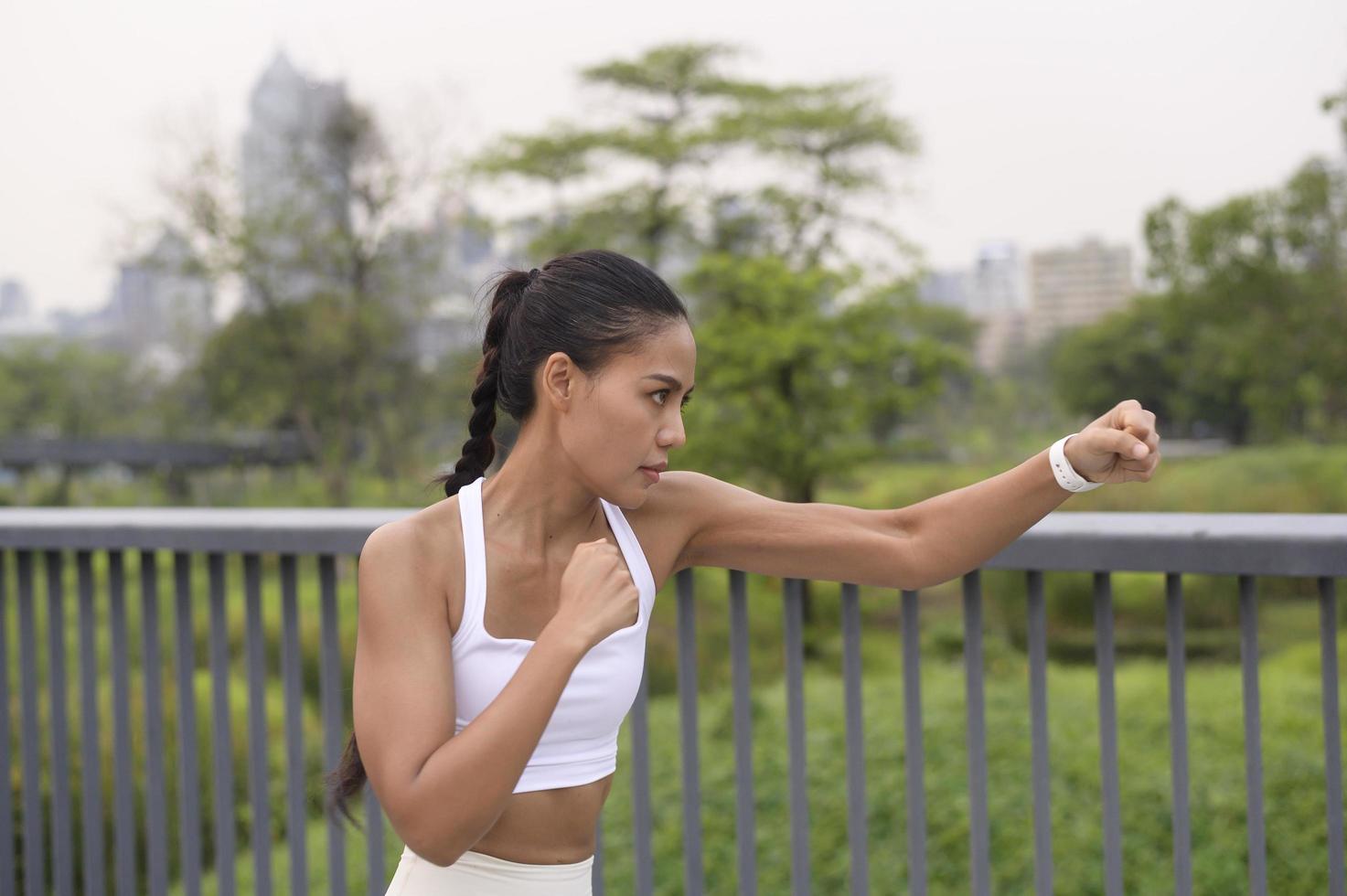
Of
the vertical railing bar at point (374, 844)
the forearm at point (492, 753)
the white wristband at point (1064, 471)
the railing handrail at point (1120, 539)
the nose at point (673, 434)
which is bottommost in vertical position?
the vertical railing bar at point (374, 844)

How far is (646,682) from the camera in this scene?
199cm

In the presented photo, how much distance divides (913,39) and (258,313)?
18.7 metres

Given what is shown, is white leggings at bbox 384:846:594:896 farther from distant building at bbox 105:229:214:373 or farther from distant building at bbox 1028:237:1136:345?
distant building at bbox 1028:237:1136:345

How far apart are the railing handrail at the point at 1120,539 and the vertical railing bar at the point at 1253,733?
0.29ft

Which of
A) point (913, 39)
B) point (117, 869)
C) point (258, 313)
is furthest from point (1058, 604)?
point (913, 39)

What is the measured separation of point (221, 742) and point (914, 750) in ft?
3.64

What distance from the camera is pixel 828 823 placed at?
438 centimetres

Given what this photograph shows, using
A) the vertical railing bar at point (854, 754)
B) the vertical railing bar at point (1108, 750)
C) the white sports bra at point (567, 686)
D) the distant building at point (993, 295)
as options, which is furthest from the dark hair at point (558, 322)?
the distant building at point (993, 295)

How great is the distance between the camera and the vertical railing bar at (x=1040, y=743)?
175cm

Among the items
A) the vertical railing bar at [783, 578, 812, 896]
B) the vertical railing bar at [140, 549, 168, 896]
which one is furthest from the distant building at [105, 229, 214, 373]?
the vertical railing bar at [783, 578, 812, 896]

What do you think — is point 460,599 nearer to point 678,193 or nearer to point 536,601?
point 536,601

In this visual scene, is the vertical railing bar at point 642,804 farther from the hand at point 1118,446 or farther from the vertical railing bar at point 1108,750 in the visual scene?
the hand at point 1118,446

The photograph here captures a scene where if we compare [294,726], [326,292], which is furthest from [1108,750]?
[326,292]

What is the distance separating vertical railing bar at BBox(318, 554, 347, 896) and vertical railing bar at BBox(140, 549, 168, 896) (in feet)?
0.97
